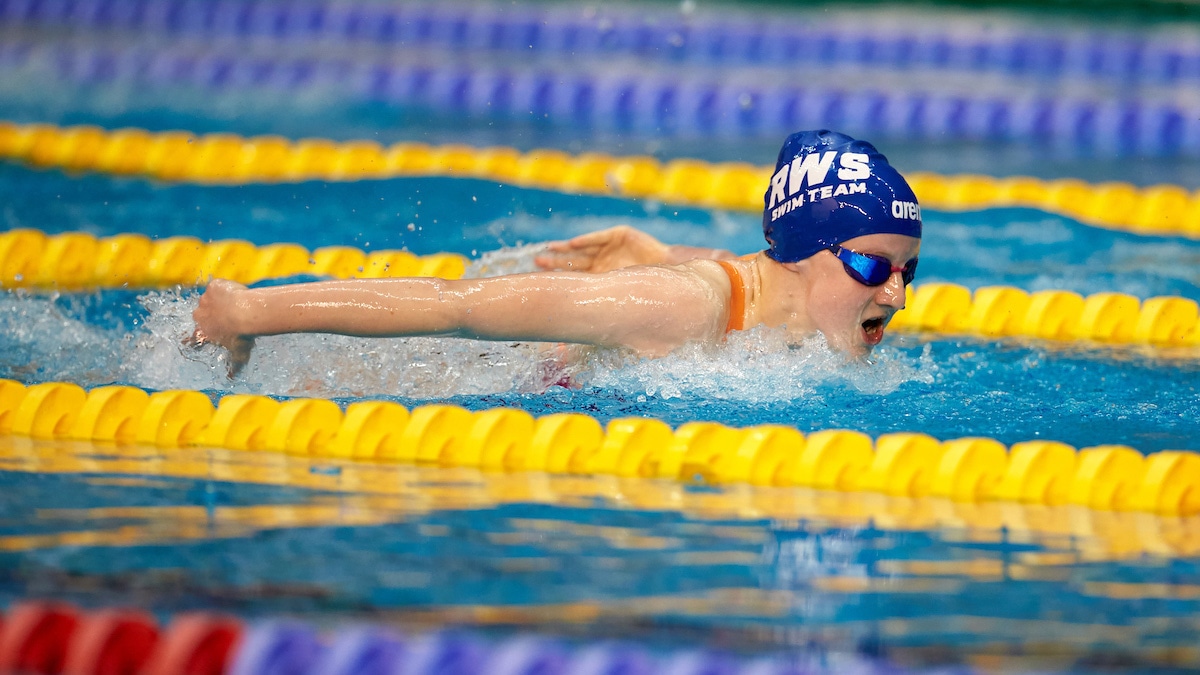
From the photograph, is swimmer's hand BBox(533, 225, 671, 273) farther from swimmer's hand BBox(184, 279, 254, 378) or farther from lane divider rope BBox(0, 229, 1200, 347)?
swimmer's hand BBox(184, 279, 254, 378)

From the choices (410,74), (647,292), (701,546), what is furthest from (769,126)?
(701,546)

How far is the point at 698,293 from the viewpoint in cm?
316

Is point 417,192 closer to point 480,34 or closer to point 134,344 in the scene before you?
point 134,344

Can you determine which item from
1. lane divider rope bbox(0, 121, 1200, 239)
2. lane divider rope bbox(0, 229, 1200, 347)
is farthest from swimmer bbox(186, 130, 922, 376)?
lane divider rope bbox(0, 121, 1200, 239)

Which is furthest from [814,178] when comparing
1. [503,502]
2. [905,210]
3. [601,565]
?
[601,565]

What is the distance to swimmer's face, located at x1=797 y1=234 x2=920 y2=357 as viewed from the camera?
3248mm

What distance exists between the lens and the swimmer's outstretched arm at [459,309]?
3002 millimetres

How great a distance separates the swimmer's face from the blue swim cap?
0.08 ft

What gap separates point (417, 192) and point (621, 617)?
3.61 m

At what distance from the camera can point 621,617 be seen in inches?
85.8

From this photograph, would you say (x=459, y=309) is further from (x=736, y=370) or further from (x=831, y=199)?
(x=831, y=199)

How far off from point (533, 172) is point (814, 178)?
281cm

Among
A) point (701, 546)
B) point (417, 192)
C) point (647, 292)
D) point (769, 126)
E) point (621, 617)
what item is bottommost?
point (621, 617)

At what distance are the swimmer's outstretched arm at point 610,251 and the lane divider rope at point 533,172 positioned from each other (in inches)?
78.0
